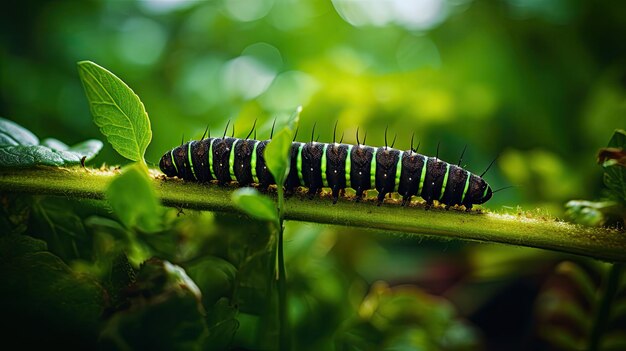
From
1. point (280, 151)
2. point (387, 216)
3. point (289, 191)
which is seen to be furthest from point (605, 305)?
point (280, 151)

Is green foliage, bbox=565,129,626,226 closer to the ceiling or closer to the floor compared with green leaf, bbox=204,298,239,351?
closer to the ceiling

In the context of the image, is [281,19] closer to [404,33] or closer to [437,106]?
[404,33]

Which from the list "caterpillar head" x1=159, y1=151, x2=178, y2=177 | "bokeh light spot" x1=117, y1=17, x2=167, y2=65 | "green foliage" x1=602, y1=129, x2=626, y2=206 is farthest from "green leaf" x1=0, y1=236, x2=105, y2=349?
"bokeh light spot" x1=117, y1=17, x2=167, y2=65

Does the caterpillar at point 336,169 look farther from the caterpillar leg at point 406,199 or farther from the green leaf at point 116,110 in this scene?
the green leaf at point 116,110

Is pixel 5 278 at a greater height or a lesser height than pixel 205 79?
lesser

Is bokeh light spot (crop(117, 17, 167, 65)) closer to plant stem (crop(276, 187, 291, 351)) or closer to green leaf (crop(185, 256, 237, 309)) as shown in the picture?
green leaf (crop(185, 256, 237, 309))

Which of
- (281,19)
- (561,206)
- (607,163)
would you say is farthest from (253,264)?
(281,19)

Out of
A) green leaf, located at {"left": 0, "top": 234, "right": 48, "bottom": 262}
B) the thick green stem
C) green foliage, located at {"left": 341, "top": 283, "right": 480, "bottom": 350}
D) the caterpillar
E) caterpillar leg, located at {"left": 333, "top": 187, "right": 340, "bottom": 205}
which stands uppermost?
the caterpillar
